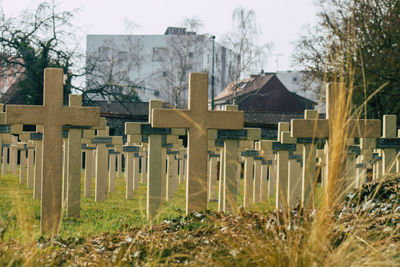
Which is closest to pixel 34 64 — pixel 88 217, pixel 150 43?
pixel 88 217

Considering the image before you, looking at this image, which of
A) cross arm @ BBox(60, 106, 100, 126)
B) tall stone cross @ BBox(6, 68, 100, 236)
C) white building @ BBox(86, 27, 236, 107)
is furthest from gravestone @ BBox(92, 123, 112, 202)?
white building @ BBox(86, 27, 236, 107)

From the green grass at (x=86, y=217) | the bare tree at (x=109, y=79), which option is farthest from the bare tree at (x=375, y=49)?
the green grass at (x=86, y=217)

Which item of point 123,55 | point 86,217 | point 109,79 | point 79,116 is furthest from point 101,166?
point 123,55

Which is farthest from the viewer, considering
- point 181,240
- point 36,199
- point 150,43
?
point 150,43

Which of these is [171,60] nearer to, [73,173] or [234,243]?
[73,173]

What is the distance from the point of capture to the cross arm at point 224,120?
534 centimetres

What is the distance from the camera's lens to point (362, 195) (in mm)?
5184

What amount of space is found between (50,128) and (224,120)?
1.73m

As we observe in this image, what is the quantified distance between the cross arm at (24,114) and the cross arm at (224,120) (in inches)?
65.9

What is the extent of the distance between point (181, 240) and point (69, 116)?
2.22m

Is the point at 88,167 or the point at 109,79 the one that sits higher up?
the point at 109,79

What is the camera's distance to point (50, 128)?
534 centimetres

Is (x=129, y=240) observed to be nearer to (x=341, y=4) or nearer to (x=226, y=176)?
(x=226, y=176)

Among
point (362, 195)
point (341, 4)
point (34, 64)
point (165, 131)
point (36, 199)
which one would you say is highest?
point (341, 4)
